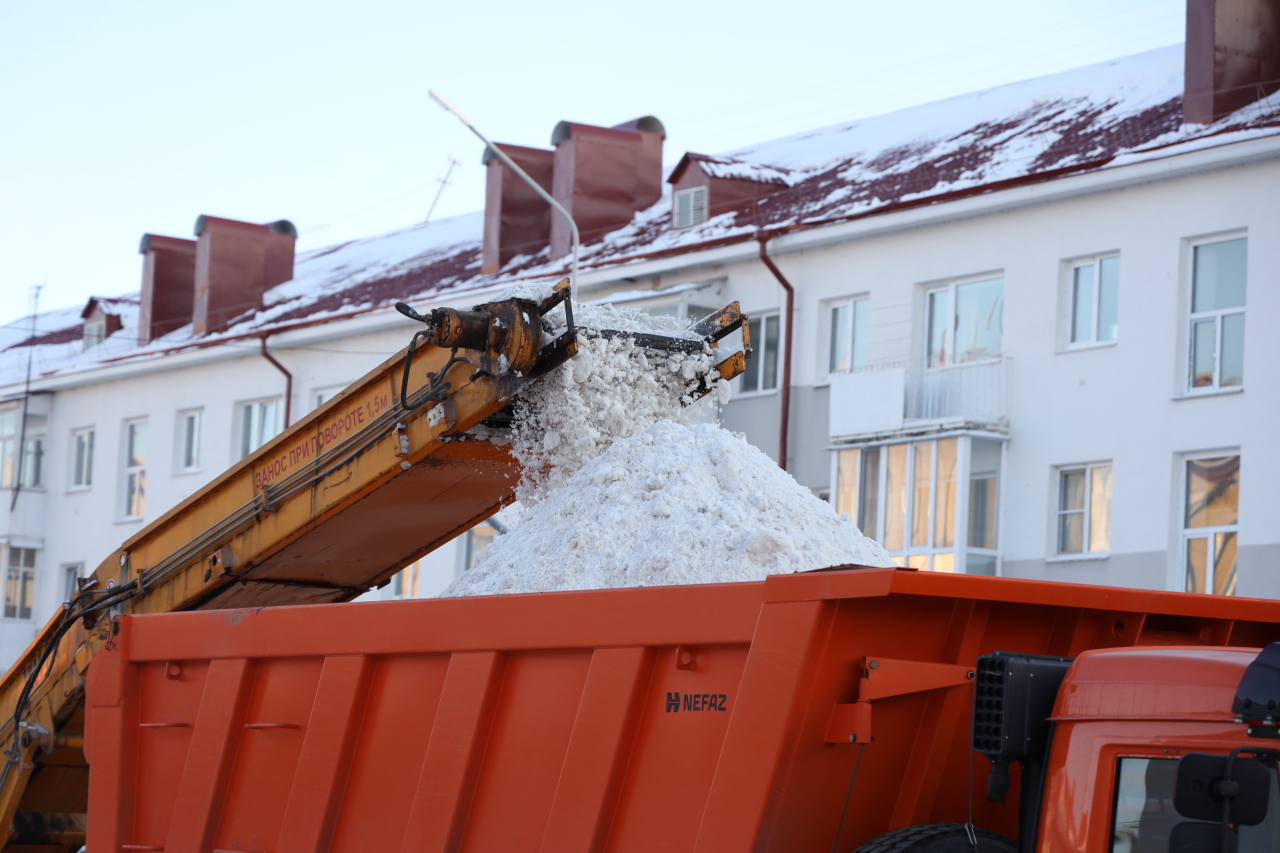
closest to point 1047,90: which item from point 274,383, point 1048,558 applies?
point 1048,558

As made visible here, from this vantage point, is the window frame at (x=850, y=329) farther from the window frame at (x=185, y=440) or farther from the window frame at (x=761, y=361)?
the window frame at (x=185, y=440)

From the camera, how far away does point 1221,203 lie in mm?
17250

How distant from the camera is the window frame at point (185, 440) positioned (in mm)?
30016

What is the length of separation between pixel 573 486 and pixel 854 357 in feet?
46.4

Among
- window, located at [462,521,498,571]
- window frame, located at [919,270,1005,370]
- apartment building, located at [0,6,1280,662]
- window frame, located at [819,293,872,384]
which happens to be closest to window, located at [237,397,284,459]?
apartment building, located at [0,6,1280,662]

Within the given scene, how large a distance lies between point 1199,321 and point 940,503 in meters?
3.59

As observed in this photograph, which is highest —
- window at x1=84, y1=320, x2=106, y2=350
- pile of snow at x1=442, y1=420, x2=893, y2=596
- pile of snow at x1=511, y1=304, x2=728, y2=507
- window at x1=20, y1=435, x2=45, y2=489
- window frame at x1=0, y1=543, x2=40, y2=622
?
window at x1=84, y1=320, x2=106, y2=350

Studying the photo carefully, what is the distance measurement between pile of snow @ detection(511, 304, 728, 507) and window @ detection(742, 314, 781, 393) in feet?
46.7

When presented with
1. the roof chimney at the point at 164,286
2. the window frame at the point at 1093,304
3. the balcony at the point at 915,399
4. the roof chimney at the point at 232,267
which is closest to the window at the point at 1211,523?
the window frame at the point at 1093,304

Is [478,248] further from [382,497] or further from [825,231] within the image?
[382,497]

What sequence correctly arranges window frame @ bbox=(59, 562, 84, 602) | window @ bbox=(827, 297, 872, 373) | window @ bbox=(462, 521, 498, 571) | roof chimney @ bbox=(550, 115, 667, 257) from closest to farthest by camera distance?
window @ bbox=(827, 297, 872, 373) < window @ bbox=(462, 521, 498, 571) < roof chimney @ bbox=(550, 115, 667, 257) < window frame @ bbox=(59, 562, 84, 602)

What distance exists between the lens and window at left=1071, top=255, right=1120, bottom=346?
1827 centimetres

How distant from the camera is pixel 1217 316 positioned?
17.3 meters

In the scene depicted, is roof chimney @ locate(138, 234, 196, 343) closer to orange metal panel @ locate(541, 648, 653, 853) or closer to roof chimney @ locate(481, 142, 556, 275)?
roof chimney @ locate(481, 142, 556, 275)
